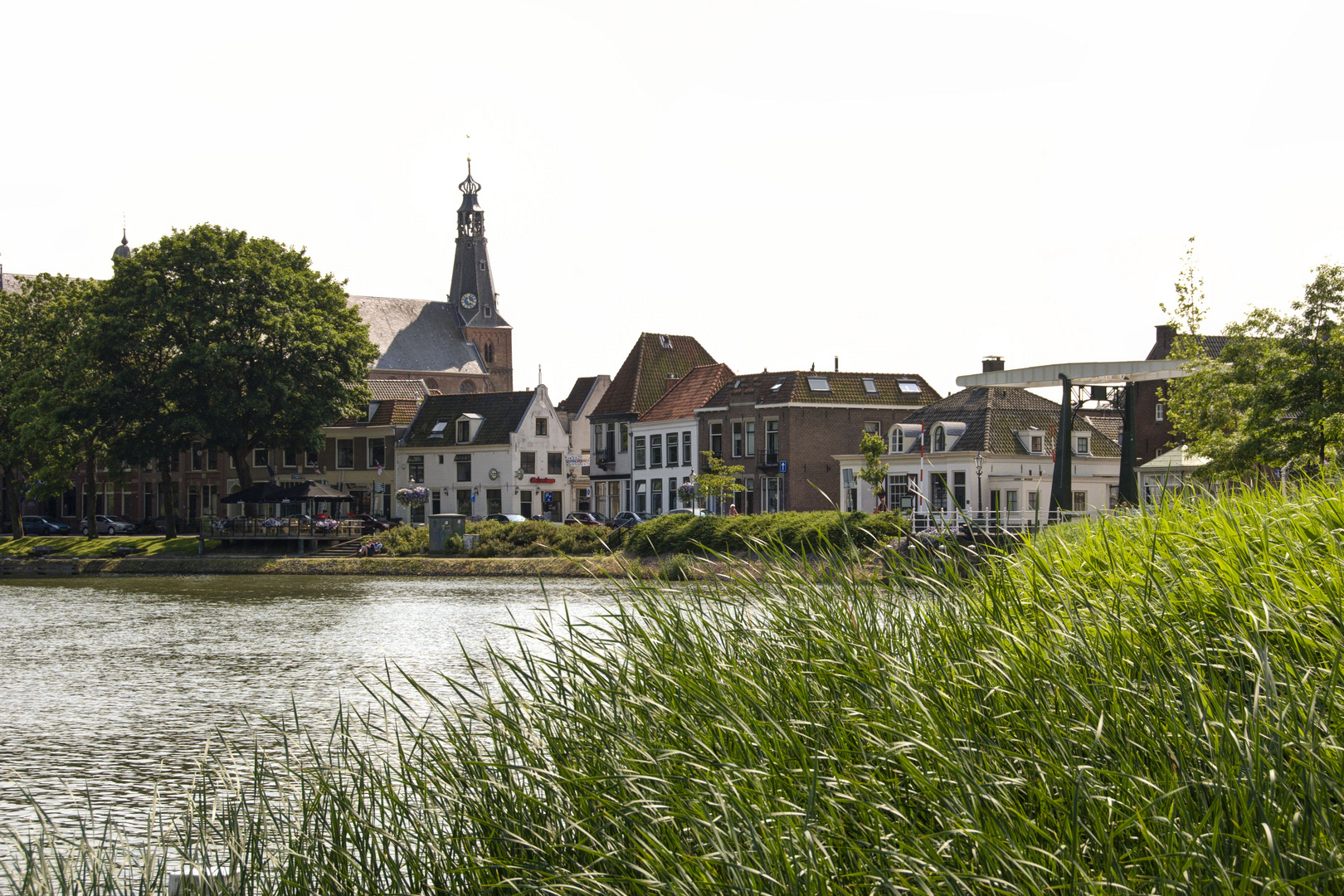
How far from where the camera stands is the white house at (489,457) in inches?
2564

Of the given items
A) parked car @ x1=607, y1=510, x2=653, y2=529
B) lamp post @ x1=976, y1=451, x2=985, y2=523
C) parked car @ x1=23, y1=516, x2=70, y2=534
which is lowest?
parked car @ x1=23, y1=516, x2=70, y2=534

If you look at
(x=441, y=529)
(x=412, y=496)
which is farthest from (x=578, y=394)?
(x=441, y=529)

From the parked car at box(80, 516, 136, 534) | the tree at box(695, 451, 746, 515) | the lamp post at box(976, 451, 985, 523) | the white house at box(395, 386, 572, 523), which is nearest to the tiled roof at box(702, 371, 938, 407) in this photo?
the tree at box(695, 451, 746, 515)

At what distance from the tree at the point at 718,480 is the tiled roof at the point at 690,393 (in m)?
5.53

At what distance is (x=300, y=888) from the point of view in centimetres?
552

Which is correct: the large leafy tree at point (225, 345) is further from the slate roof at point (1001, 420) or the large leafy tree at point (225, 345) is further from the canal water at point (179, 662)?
the slate roof at point (1001, 420)

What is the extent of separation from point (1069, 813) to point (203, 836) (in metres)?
3.53

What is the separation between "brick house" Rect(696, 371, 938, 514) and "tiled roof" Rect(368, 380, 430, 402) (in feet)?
68.5

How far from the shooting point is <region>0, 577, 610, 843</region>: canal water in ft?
40.4

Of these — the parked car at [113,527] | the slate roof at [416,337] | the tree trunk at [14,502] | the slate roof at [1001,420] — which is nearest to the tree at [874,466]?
the slate roof at [1001,420]

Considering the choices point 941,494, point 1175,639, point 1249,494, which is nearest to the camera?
point 1175,639

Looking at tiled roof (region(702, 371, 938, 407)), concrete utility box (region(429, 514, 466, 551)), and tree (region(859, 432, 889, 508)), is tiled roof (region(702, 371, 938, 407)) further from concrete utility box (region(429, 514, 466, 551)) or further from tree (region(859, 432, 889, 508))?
concrete utility box (region(429, 514, 466, 551))

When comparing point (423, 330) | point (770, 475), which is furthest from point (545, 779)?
point (423, 330)

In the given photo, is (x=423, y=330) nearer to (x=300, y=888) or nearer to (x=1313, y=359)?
(x=1313, y=359)
